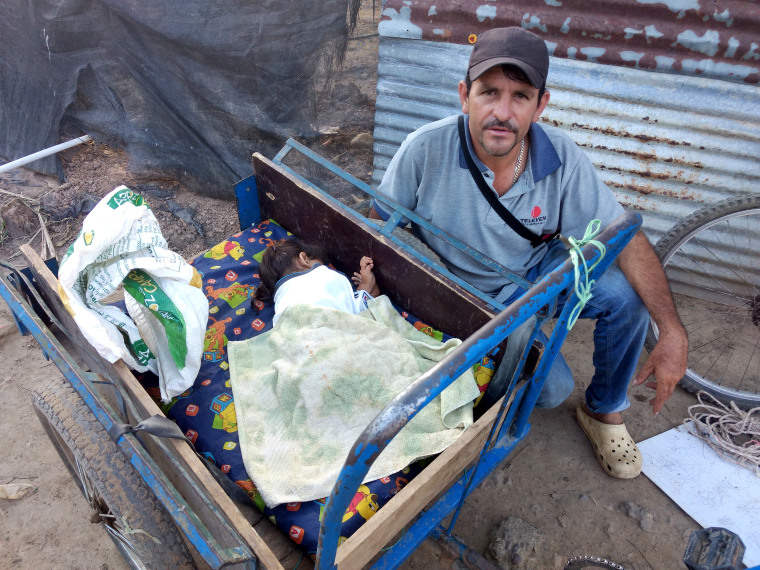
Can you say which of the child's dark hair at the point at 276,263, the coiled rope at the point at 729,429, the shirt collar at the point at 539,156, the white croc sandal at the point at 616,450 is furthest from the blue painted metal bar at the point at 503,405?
the coiled rope at the point at 729,429

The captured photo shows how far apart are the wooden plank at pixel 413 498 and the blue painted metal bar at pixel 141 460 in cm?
27

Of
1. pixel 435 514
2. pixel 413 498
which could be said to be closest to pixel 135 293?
pixel 413 498

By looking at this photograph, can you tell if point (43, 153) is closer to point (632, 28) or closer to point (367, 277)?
point (367, 277)

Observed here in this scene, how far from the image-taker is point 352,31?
4.04m

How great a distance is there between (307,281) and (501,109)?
1.18 meters

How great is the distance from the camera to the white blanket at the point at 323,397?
181cm

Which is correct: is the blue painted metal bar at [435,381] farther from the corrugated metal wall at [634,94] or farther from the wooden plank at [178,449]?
the corrugated metal wall at [634,94]

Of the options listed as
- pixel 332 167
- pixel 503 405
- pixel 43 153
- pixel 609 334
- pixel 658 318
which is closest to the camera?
pixel 503 405

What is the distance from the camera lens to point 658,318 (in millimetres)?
1945

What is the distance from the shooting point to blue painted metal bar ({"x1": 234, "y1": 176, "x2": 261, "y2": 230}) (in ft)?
9.73

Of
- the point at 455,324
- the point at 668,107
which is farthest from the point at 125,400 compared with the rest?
the point at 668,107

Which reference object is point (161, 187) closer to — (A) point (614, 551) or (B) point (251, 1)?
(B) point (251, 1)

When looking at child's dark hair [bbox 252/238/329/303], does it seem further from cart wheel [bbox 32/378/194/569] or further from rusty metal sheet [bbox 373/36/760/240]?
rusty metal sheet [bbox 373/36/760/240]

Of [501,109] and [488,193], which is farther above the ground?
[501,109]
